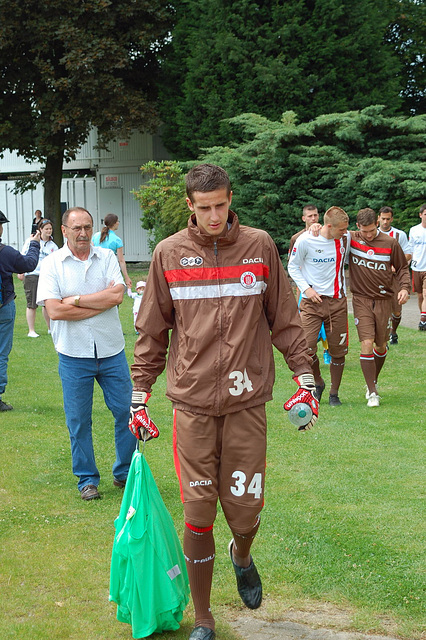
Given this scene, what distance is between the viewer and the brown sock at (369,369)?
9461mm

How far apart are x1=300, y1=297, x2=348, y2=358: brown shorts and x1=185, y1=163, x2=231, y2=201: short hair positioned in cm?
566

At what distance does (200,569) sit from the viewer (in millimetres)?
3916

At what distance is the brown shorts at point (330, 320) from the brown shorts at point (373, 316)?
192mm

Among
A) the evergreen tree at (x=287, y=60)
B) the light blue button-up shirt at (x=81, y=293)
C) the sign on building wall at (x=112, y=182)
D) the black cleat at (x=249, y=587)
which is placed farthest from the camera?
the sign on building wall at (x=112, y=182)

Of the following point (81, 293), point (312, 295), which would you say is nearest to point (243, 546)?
point (81, 293)

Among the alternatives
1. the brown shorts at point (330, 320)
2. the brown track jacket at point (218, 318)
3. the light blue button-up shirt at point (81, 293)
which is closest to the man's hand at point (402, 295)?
the brown shorts at point (330, 320)

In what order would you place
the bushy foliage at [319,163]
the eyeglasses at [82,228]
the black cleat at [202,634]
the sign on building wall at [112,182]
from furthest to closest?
the sign on building wall at [112,182] → the bushy foliage at [319,163] → the eyeglasses at [82,228] → the black cleat at [202,634]

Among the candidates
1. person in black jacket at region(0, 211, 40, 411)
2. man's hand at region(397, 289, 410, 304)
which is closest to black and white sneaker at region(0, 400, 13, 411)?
person in black jacket at region(0, 211, 40, 411)

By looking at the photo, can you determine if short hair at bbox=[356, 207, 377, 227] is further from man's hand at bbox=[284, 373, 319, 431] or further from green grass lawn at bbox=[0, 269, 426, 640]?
man's hand at bbox=[284, 373, 319, 431]

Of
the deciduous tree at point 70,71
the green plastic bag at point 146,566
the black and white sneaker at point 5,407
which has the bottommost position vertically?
the black and white sneaker at point 5,407

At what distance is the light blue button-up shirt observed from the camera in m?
6.10

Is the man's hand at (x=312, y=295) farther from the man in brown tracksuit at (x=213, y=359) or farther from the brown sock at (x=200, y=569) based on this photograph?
the brown sock at (x=200, y=569)

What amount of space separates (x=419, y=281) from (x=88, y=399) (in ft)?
35.0

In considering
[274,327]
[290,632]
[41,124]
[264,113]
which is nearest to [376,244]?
[274,327]
